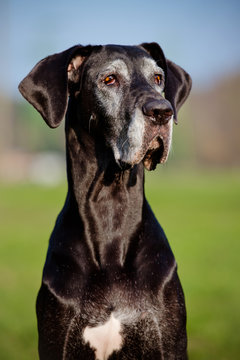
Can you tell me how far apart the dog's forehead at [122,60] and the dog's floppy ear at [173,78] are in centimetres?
22

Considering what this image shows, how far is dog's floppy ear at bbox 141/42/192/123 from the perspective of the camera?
440 centimetres

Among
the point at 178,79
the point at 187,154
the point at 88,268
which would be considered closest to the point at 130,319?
the point at 88,268

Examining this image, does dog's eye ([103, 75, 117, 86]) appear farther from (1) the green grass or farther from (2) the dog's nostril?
(1) the green grass

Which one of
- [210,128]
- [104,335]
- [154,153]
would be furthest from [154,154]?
[210,128]

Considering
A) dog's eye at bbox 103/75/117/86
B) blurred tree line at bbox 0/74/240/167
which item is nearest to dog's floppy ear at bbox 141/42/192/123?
dog's eye at bbox 103/75/117/86

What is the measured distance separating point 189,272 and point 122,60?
7421 millimetres

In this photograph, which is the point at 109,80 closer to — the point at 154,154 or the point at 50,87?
the point at 50,87

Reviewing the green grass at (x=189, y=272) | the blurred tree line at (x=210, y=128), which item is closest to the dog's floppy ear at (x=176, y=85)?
the green grass at (x=189, y=272)

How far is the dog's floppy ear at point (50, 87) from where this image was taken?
3918 millimetres

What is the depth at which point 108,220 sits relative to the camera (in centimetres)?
397

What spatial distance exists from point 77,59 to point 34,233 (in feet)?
41.6

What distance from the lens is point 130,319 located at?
3559mm

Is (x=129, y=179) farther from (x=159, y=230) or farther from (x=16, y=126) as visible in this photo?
(x=16, y=126)

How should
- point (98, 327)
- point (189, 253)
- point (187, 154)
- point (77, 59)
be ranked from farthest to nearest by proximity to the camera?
point (187, 154) < point (189, 253) < point (77, 59) < point (98, 327)
